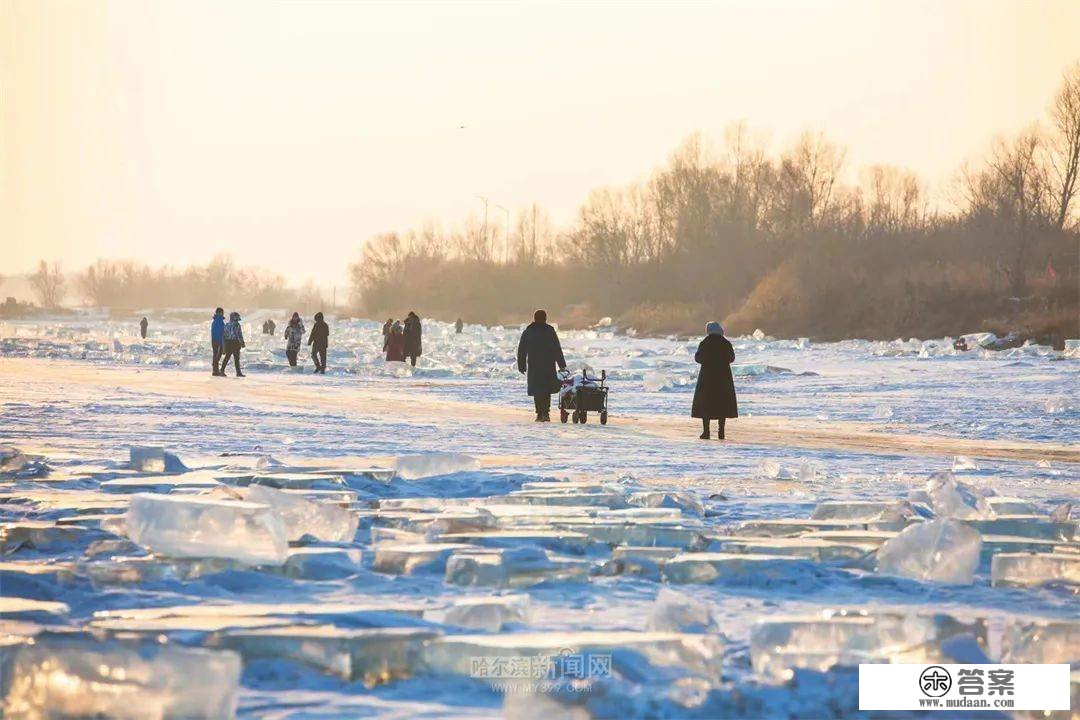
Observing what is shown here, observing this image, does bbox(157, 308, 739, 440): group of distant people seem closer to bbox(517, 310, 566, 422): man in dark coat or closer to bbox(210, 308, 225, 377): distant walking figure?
bbox(517, 310, 566, 422): man in dark coat

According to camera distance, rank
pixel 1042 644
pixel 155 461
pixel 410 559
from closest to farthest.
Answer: pixel 1042 644 → pixel 410 559 → pixel 155 461

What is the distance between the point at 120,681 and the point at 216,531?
94.3 inches


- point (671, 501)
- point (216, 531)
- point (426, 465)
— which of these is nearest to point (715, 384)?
point (426, 465)

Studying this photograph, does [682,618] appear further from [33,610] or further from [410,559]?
[33,610]

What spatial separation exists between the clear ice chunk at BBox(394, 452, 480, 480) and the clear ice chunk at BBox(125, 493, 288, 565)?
4.03m

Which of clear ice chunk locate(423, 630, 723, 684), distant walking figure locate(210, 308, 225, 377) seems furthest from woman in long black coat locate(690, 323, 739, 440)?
distant walking figure locate(210, 308, 225, 377)

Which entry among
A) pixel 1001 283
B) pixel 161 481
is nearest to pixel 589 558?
pixel 161 481

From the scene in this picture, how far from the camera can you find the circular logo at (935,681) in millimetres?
4566

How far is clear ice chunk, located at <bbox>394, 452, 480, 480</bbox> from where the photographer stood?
35.8 ft

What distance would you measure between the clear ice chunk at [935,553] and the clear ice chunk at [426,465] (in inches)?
185

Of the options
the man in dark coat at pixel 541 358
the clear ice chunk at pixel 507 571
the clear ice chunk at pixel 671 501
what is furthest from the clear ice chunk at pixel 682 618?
the man in dark coat at pixel 541 358

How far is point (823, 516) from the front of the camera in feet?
29.0

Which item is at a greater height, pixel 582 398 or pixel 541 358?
pixel 541 358

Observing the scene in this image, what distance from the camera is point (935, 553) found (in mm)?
6789
